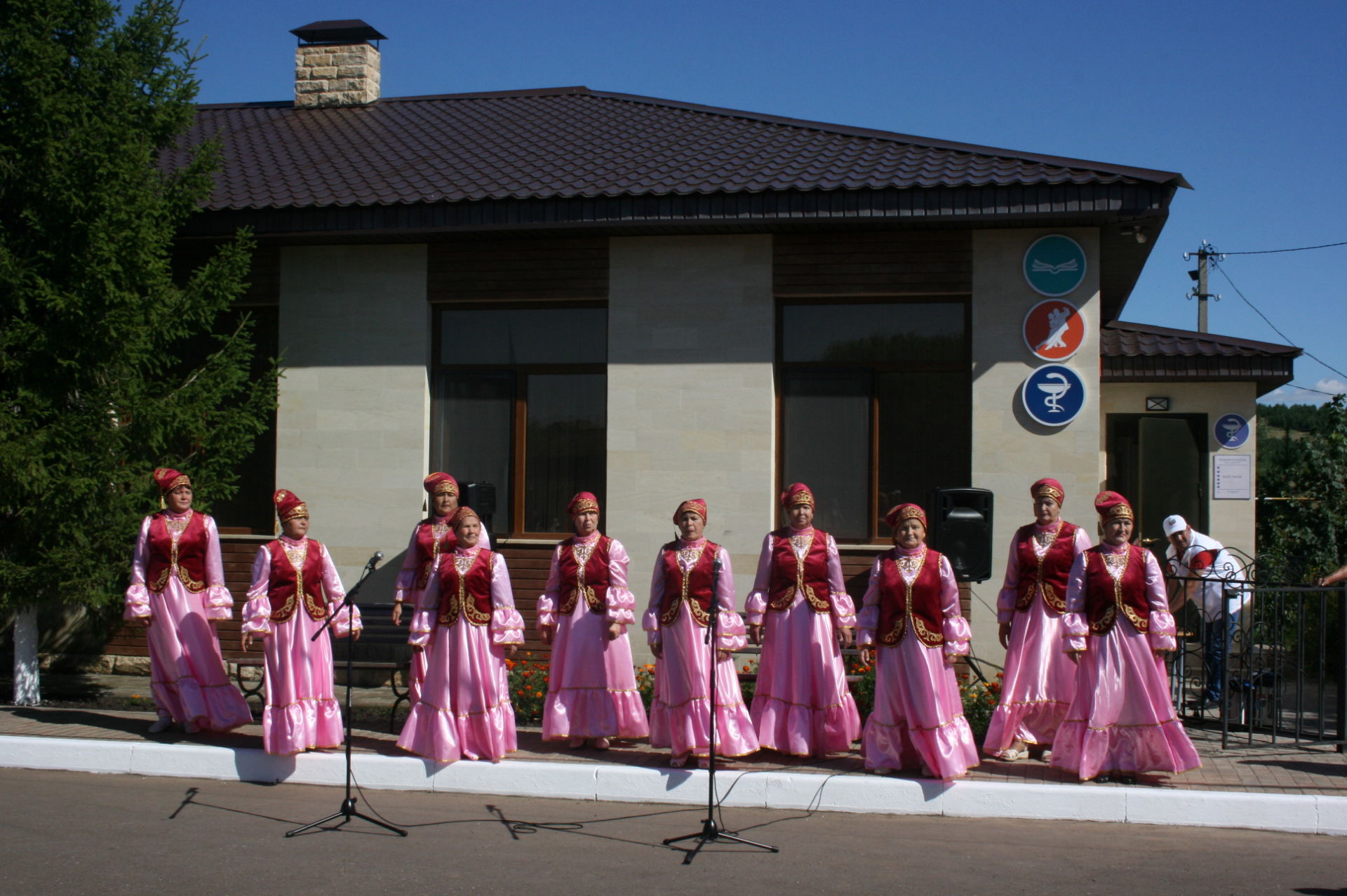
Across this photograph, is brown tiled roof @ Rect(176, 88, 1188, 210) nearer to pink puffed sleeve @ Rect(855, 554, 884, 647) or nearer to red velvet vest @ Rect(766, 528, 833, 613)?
red velvet vest @ Rect(766, 528, 833, 613)

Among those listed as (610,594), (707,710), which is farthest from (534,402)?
(707,710)

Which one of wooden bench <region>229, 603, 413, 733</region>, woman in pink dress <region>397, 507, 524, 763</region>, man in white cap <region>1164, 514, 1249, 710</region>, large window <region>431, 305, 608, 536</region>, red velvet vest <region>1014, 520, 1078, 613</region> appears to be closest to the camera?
woman in pink dress <region>397, 507, 524, 763</region>

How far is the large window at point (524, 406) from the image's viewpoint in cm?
1181

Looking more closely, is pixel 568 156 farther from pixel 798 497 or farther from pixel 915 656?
pixel 915 656

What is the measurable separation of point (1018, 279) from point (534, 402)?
4.79 metres

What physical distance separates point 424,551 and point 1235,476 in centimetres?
984

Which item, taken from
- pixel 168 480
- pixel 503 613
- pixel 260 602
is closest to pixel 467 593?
pixel 503 613

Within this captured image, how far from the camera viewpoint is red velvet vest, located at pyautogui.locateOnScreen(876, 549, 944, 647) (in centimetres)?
744

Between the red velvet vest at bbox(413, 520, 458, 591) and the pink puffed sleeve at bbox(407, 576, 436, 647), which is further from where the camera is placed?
the red velvet vest at bbox(413, 520, 458, 591)

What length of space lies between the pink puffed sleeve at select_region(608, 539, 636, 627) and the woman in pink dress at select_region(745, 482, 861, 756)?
82 centimetres

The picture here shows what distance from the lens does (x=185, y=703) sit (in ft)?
28.6

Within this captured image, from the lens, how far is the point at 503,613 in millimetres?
7996

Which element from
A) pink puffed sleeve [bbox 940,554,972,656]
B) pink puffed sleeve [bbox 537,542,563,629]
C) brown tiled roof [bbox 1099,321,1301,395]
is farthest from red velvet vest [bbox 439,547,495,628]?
brown tiled roof [bbox 1099,321,1301,395]

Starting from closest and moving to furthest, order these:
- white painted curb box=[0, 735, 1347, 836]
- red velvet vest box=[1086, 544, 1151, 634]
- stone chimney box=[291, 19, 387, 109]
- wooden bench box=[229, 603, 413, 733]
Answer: white painted curb box=[0, 735, 1347, 836], red velvet vest box=[1086, 544, 1151, 634], wooden bench box=[229, 603, 413, 733], stone chimney box=[291, 19, 387, 109]
